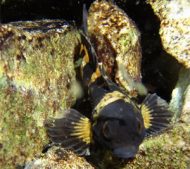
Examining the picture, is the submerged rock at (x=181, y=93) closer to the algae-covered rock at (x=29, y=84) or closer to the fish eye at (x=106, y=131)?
the fish eye at (x=106, y=131)

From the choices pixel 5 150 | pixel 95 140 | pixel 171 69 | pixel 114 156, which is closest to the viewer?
pixel 5 150

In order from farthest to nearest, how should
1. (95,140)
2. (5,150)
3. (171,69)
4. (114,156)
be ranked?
(171,69) → (95,140) → (114,156) → (5,150)

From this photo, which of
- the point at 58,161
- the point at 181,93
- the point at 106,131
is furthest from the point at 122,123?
the point at 181,93

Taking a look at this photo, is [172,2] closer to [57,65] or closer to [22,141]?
[57,65]

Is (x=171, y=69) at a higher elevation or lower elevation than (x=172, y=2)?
lower

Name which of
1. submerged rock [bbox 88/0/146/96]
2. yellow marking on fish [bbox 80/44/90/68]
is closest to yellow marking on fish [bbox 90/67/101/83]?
yellow marking on fish [bbox 80/44/90/68]

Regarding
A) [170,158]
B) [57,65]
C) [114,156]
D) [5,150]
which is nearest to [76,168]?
[114,156]

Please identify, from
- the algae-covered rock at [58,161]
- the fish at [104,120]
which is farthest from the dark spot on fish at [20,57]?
the algae-covered rock at [58,161]
